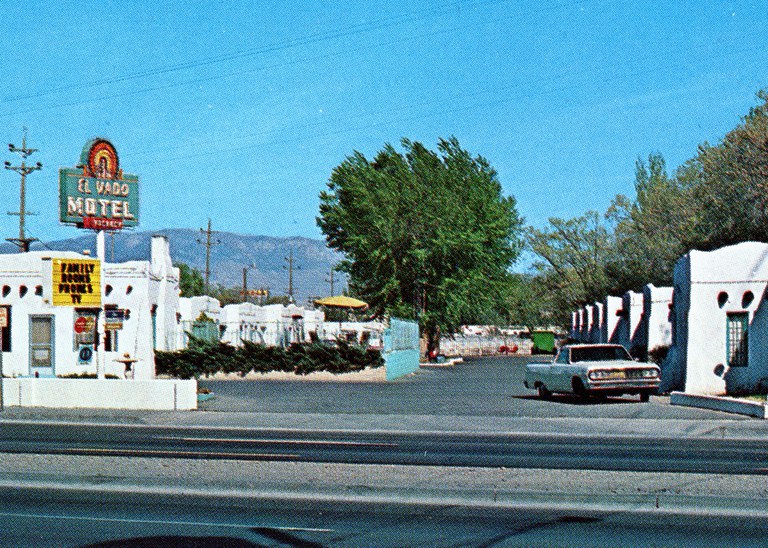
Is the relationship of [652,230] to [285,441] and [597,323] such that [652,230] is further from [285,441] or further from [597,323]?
[285,441]

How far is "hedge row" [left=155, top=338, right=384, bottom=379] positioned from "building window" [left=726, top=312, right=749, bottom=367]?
17.2m

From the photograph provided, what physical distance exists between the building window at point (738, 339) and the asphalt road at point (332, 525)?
67.2 feet

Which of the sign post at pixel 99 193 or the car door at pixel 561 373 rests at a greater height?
the sign post at pixel 99 193

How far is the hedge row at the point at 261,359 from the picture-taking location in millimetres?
43344

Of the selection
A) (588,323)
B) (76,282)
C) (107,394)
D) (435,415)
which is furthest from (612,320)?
(107,394)

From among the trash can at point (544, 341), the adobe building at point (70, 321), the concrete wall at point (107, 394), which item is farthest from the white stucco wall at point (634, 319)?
the trash can at point (544, 341)

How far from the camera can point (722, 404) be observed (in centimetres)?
2577

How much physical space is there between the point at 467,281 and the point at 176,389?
3726 cm

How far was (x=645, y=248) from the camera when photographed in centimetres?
6562

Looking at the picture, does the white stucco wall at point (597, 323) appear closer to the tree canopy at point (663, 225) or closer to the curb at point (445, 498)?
the tree canopy at point (663, 225)

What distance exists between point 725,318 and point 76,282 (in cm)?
1899

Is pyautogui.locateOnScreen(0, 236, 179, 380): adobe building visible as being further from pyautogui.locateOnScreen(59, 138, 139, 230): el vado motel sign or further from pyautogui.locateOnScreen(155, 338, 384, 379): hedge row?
pyautogui.locateOnScreen(59, 138, 139, 230): el vado motel sign

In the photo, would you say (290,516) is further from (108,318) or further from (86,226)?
(86,226)

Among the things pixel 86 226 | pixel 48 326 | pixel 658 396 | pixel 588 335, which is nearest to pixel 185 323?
pixel 48 326
